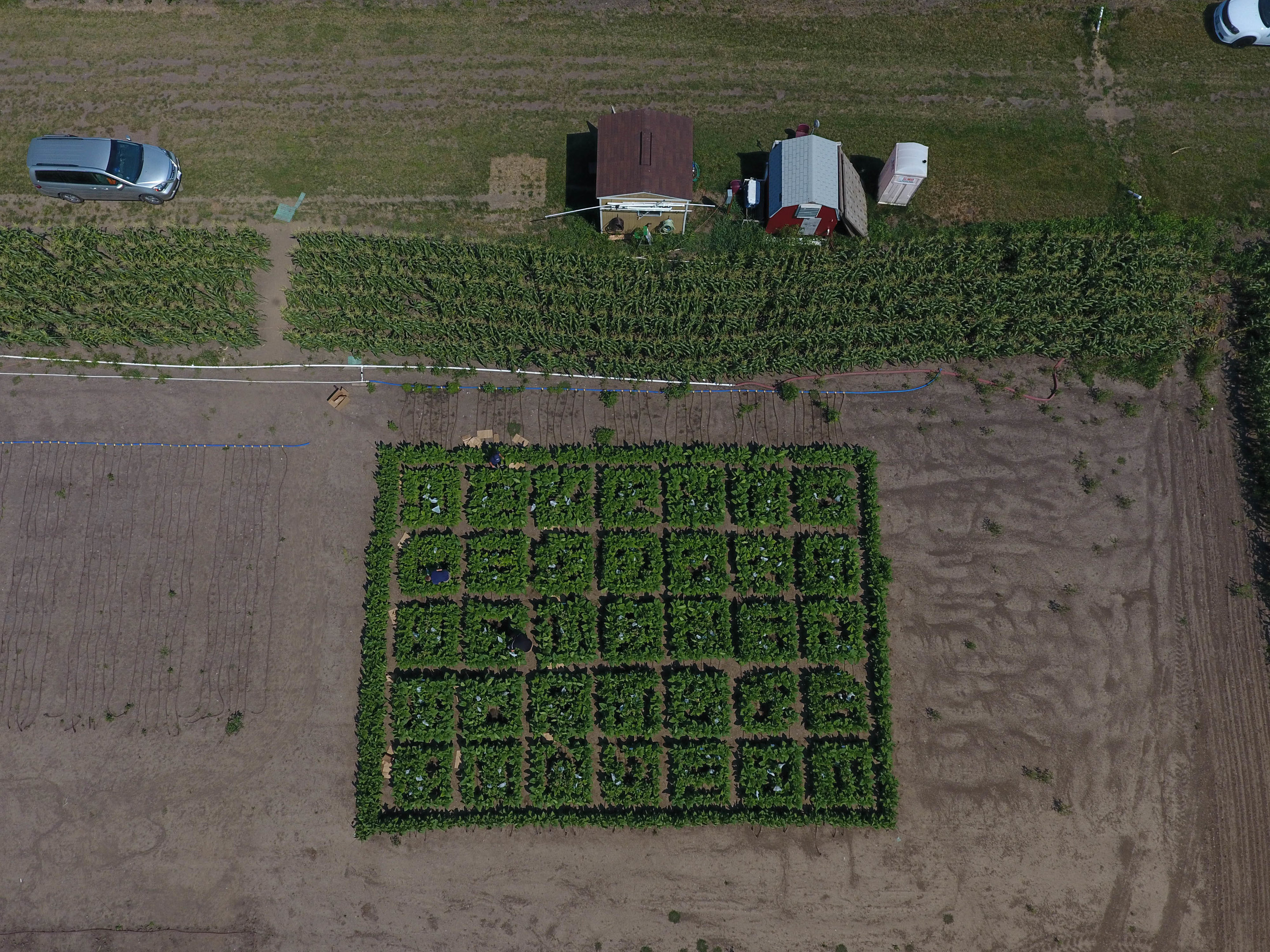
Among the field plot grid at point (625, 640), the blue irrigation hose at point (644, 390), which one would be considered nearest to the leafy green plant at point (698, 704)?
the field plot grid at point (625, 640)

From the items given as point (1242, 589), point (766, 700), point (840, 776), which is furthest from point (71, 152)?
point (1242, 589)

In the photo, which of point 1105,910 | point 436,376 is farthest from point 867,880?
point 436,376

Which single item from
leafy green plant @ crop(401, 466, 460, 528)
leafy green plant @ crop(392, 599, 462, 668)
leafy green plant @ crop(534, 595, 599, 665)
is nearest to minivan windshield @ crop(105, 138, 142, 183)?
leafy green plant @ crop(401, 466, 460, 528)

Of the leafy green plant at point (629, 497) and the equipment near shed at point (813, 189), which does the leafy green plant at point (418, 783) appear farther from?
the equipment near shed at point (813, 189)

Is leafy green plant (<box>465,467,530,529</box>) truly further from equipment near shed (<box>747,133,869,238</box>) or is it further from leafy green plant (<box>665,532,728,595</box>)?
equipment near shed (<box>747,133,869,238</box>)

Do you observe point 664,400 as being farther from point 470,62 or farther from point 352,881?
point 352,881
